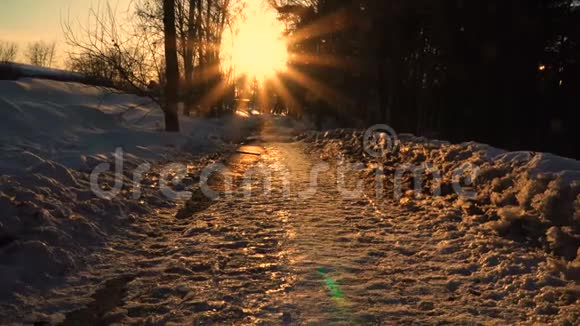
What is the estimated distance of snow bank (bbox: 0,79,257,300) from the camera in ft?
17.3

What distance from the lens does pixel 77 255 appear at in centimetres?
566

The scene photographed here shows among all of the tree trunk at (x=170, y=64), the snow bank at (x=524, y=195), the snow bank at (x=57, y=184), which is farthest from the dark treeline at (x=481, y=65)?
the snow bank at (x=524, y=195)

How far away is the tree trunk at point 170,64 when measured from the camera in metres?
18.0

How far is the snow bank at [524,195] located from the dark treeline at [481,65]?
15.7 m

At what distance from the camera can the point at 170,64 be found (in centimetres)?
1816

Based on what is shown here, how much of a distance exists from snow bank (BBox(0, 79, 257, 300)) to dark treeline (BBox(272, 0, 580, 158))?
48.2 ft

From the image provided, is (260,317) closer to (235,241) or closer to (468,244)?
(235,241)

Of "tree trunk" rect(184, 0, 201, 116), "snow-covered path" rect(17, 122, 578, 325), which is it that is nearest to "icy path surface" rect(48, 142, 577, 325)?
"snow-covered path" rect(17, 122, 578, 325)

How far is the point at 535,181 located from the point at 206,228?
452 cm

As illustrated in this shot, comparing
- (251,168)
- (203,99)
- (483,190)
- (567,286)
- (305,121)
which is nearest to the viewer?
(567,286)

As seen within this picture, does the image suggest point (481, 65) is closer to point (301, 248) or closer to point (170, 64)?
A: point (170, 64)

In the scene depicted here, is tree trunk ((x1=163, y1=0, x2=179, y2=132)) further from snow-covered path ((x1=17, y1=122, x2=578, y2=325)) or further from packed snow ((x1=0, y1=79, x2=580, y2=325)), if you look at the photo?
snow-covered path ((x1=17, y1=122, x2=578, y2=325))

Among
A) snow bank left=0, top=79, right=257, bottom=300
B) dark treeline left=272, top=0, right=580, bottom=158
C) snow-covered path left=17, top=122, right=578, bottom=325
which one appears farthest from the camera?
dark treeline left=272, top=0, right=580, bottom=158

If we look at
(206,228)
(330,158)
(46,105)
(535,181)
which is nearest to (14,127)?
(46,105)
